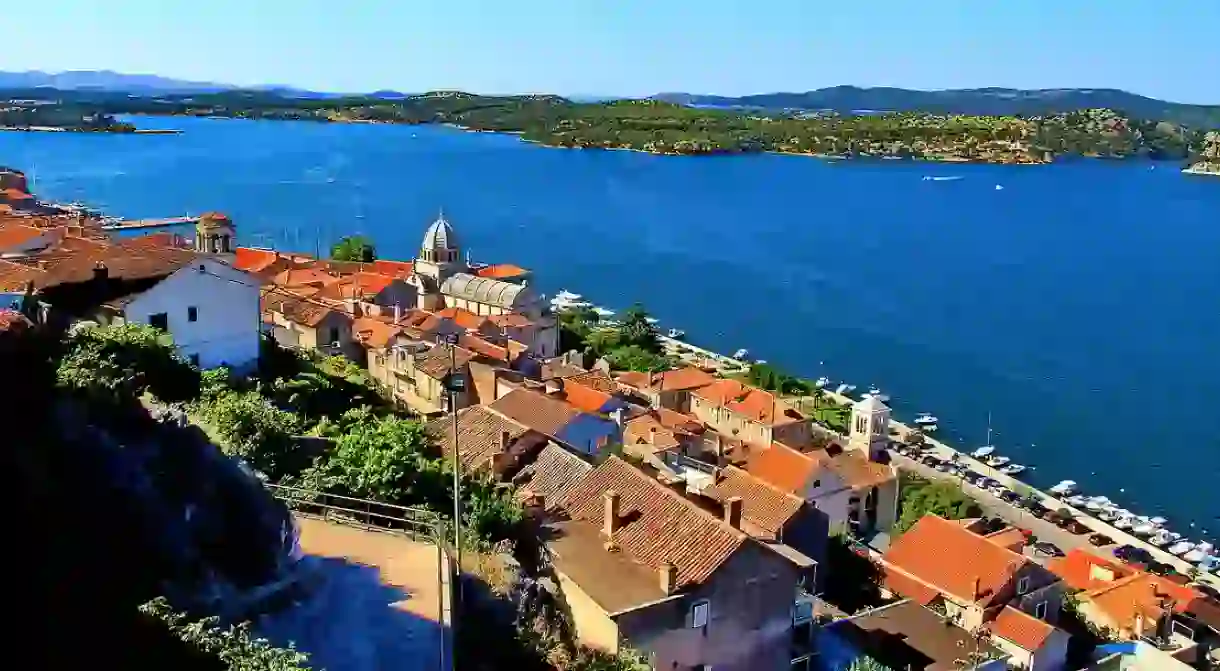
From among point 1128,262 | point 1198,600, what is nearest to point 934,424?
point 1198,600

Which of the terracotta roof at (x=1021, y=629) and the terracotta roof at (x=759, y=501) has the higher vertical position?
the terracotta roof at (x=759, y=501)

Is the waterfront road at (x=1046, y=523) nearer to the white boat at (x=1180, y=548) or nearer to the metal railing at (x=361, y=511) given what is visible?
the white boat at (x=1180, y=548)

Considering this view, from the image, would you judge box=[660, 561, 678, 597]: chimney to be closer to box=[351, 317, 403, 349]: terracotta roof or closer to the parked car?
box=[351, 317, 403, 349]: terracotta roof

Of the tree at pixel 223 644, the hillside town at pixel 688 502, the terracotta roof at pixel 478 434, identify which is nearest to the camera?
the tree at pixel 223 644

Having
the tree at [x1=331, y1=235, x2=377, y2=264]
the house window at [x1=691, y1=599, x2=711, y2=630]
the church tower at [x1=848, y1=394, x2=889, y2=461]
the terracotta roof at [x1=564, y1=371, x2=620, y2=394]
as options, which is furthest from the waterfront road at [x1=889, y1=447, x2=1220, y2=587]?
the tree at [x1=331, y1=235, x2=377, y2=264]

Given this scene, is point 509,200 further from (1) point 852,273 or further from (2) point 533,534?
(2) point 533,534

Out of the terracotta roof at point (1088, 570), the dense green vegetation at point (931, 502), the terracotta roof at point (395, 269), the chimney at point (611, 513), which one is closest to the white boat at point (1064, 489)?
the dense green vegetation at point (931, 502)
